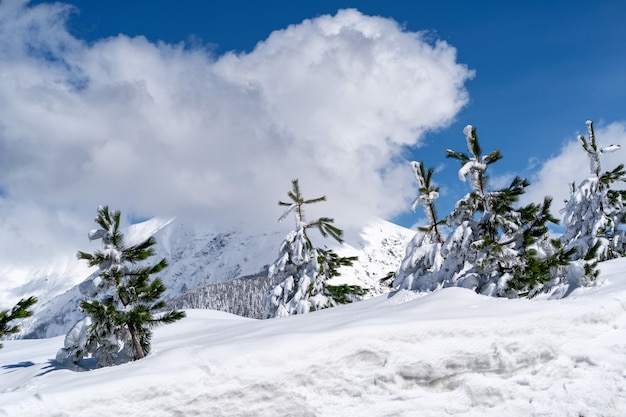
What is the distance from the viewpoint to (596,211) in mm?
20891

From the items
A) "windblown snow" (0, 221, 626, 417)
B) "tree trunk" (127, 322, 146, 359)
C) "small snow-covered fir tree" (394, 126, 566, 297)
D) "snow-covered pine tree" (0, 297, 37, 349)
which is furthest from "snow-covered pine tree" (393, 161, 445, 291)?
"snow-covered pine tree" (0, 297, 37, 349)

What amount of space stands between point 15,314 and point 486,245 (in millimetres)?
9851

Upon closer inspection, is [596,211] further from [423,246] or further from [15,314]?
[15,314]

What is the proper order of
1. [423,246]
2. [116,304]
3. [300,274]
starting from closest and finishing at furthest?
1. [116,304]
2. [423,246]
3. [300,274]

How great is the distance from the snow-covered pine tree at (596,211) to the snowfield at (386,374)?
47.7 feet

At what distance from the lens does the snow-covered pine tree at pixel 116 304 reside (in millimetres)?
8641

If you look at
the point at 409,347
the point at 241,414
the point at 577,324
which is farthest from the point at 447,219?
the point at 241,414

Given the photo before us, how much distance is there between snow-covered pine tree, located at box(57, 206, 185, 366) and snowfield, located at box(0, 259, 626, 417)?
10.7 feet

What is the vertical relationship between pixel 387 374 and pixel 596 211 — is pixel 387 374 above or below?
below

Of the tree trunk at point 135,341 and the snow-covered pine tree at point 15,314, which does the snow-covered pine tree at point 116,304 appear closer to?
the tree trunk at point 135,341

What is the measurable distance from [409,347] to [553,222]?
774 centimetres

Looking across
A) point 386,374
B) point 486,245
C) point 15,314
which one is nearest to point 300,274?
point 486,245

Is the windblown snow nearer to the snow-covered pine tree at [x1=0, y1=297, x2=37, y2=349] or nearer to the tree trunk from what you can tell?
the snow-covered pine tree at [x1=0, y1=297, x2=37, y2=349]

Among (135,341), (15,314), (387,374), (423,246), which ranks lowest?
(387,374)
